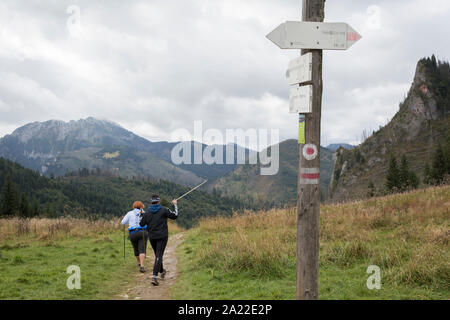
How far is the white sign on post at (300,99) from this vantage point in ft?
14.6

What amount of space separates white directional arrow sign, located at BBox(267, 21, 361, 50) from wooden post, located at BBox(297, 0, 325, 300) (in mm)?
119

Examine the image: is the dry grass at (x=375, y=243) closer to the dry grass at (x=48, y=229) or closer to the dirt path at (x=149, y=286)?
the dirt path at (x=149, y=286)

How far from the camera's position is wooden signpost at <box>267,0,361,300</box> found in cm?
445

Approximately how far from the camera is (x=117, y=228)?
19.3 metres

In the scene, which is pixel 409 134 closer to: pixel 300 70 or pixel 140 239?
pixel 140 239

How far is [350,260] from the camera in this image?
26.1 ft

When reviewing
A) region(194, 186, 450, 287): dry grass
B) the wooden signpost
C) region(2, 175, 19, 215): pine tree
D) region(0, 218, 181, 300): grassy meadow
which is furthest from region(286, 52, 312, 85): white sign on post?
region(2, 175, 19, 215): pine tree

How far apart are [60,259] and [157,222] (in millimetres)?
4679

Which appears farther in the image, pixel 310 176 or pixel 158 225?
pixel 158 225

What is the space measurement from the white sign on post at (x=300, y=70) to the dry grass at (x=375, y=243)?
4.67m

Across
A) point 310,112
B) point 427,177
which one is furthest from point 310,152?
point 427,177

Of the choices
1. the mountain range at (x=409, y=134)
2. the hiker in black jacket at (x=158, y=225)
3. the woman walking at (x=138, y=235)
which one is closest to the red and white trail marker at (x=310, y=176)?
the hiker in black jacket at (x=158, y=225)
